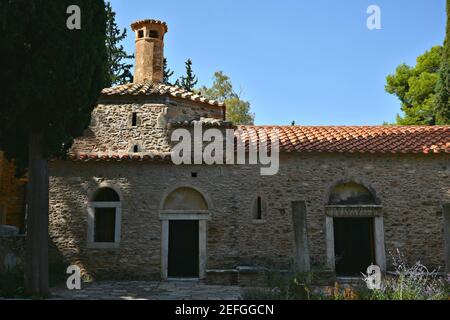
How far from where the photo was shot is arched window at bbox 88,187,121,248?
465 inches

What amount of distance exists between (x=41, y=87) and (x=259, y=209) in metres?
6.59

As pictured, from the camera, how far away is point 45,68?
26.3 ft

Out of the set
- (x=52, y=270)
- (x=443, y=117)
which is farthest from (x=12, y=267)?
(x=443, y=117)

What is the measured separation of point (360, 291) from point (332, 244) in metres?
4.05

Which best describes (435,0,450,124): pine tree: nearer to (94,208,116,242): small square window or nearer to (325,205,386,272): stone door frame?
(325,205,386,272): stone door frame

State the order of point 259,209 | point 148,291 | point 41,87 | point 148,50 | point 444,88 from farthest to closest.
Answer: point 444,88 < point 148,50 < point 259,209 < point 148,291 < point 41,87

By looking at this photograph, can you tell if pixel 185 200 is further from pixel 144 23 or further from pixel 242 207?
pixel 144 23

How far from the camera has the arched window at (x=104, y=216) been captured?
11.8 metres

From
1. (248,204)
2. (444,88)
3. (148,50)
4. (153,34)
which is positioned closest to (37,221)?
(248,204)

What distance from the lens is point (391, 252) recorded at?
11.5 metres

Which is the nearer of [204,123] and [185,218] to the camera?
[185,218]

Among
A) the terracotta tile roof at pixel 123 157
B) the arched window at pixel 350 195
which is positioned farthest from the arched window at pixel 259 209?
the terracotta tile roof at pixel 123 157

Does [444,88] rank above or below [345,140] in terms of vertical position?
above

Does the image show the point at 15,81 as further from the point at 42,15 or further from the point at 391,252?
the point at 391,252
